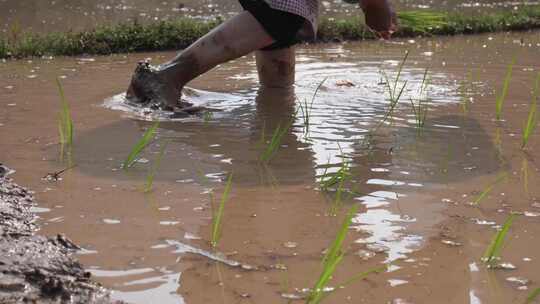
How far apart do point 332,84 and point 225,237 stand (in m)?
2.04

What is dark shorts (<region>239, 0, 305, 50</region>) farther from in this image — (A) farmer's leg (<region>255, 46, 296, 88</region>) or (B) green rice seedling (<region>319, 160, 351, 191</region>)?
(B) green rice seedling (<region>319, 160, 351, 191</region>)

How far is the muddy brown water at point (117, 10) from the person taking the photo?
579 centimetres

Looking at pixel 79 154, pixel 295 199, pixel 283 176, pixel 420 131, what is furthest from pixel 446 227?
pixel 79 154

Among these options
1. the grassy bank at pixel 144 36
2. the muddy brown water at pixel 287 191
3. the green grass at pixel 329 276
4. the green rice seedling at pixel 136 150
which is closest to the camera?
the green grass at pixel 329 276

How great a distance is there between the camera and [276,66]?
354 cm

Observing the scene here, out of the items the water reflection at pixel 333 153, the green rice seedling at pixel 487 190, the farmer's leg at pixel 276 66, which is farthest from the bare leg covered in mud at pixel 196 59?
the green rice seedling at pixel 487 190

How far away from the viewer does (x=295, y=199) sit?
Answer: 192 centimetres

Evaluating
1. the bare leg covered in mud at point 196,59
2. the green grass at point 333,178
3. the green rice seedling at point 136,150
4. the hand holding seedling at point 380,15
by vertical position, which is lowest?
the green grass at point 333,178

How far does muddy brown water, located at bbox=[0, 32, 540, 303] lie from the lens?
1463 mm

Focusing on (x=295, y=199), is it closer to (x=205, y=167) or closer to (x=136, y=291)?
(x=205, y=167)

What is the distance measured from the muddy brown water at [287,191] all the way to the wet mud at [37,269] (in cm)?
5

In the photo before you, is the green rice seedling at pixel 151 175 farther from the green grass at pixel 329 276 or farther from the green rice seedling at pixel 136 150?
the green grass at pixel 329 276

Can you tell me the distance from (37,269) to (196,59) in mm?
1843

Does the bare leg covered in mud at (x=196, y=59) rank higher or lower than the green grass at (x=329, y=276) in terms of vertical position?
higher
